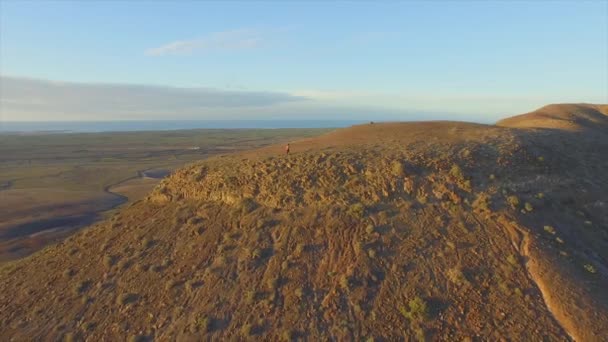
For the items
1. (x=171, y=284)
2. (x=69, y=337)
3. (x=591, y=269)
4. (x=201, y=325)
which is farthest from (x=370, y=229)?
(x=69, y=337)

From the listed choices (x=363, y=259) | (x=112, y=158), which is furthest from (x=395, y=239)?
(x=112, y=158)

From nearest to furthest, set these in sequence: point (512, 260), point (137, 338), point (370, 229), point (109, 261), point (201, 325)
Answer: point (137, 338), point (201, 325), point (512, 260), point (370, 229), point (109, 261)

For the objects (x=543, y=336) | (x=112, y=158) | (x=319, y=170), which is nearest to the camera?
(x=543, y=336)

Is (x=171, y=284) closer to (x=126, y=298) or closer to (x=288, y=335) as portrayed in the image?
(x=126, y=298)

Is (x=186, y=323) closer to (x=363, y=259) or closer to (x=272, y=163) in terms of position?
(x=363, y=259)

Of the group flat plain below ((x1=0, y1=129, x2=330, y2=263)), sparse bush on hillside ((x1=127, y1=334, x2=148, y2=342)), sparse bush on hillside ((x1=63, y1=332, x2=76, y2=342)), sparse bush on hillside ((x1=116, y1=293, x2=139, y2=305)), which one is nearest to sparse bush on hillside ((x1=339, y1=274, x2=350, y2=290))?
sparse bush on hillside ((x1=127, y1=334, x2=148, y2=342))

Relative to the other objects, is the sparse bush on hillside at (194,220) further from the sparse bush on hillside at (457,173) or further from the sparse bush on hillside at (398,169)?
the sparse bush on hillside at (457,173)

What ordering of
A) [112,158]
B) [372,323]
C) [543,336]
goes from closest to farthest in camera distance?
[543,336] → [372,323] → [112,158]

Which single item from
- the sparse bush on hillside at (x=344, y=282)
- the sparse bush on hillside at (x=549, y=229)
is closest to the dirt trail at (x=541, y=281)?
the sparse bush on hillside at (x=549, y=229)

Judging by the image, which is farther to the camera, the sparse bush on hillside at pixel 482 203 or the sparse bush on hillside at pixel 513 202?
the sparse bush on hillside at pixel 513 202
